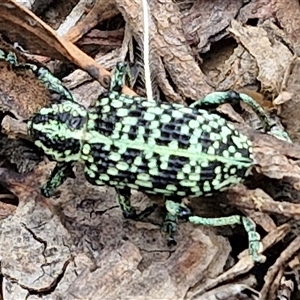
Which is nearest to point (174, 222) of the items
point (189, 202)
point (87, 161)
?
point (189, 202)

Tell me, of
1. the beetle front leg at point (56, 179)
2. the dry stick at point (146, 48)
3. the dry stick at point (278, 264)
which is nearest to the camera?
the dry stick at point (278, 264)

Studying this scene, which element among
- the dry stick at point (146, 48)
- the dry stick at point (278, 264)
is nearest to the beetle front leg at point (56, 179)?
the dry stick at point (146, 48)

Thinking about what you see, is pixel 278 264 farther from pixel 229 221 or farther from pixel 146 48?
pixel 146 48

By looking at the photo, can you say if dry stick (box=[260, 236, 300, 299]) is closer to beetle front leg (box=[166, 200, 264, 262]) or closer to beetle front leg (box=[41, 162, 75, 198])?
beetle front leg (box=[166, 200, 264, 262])

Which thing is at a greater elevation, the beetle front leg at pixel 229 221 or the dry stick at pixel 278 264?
the beetle front leg at pixel 229 221

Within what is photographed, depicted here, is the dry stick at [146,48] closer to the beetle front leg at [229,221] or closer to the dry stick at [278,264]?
the beetle front leg at [229,221]

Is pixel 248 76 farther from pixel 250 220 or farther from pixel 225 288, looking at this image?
pixel 225 288

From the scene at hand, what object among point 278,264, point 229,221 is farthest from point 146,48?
point 278,264
